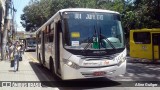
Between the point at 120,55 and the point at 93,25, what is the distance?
150 cm

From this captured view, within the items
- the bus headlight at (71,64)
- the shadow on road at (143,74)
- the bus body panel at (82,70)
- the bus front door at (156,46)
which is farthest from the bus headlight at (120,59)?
the bus front door at (156,46)

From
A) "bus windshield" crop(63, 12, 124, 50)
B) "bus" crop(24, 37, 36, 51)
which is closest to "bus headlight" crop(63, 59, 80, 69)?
"bus windshield" crop(63, 12, 124, 50)

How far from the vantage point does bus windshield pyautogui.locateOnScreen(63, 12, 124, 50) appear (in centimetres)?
1025

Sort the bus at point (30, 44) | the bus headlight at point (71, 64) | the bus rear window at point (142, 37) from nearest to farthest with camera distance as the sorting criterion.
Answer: the bus headlight at point (71, 64), the bus rear window at point (142, 37), the bus at point (30, 44)

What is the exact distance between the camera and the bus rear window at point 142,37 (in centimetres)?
1991

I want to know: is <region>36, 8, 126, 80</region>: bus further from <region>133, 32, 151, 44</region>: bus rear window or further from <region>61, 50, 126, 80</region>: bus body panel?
<region>133, 32, 151, 44</region>: bus rear window

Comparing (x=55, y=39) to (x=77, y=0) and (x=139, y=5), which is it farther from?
(x=77, y=0)

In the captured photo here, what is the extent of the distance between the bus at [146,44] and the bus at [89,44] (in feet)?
30.4

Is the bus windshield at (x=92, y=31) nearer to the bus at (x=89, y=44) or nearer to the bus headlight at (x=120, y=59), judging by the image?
the bus at (x=89, y=44)

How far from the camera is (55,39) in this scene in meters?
11.5

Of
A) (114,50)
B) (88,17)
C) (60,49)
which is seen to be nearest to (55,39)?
(60,49)

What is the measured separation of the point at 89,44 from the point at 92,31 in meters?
0.55

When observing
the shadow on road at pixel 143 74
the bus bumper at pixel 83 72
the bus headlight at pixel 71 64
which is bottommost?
the shadow on road at pixel 143 74

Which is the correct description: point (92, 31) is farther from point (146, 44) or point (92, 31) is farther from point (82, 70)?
point (146, 44)
